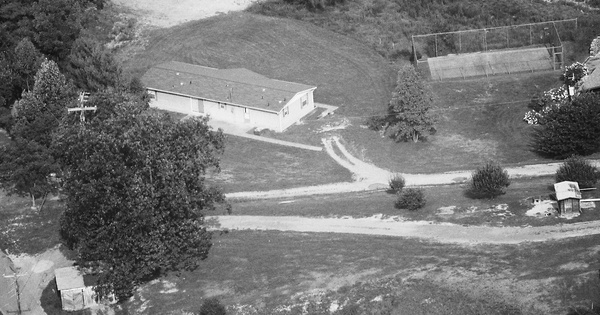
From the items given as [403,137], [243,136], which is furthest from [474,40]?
[243,136]

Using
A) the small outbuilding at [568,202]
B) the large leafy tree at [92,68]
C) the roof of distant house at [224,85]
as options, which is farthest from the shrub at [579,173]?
the large leafy tree at [92,68]

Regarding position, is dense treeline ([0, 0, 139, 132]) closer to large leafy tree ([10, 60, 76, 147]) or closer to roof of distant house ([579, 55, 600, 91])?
large leafy tree ([10, 60, 76, 147])

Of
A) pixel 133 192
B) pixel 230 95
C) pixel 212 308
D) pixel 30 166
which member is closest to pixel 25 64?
pixel 30 166

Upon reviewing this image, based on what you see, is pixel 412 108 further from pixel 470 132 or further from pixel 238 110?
pixel 238 110

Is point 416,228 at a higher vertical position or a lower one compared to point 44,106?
lower

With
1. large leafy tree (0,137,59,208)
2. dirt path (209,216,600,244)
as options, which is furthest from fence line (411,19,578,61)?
large leafy tree (0,137,59,208)

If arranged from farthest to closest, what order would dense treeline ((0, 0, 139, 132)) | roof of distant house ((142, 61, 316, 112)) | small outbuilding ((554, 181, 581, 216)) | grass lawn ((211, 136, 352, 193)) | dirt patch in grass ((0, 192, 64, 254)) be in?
1. dense treeline ((0, 0, 139, 132))
2. roof of distant house ((142, 61, 316, 112))
3. grass lawn ((211, 136, 352, 193))
4. dirt patch in grass ((0, 192, 64, 254))
5. small outbuilding ((554, 181, 581, 216))
